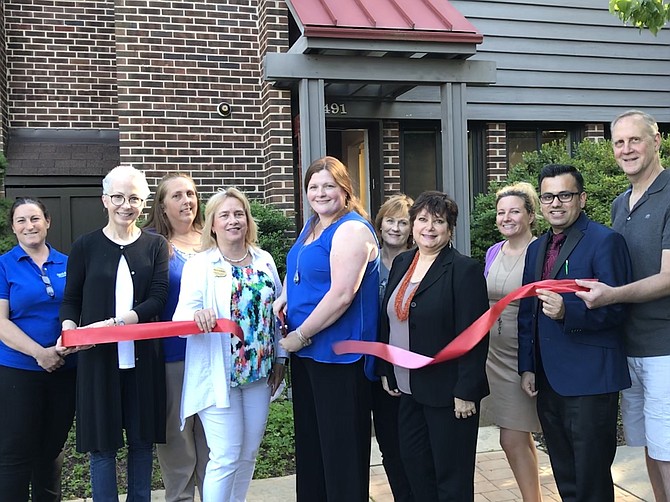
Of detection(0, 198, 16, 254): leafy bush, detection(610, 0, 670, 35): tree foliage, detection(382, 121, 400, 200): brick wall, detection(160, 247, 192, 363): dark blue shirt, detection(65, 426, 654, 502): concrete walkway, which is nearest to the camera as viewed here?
detection(160, 247, 192, 363): dark blue shirt

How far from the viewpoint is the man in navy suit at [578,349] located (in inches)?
114

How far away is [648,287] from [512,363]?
92 cm

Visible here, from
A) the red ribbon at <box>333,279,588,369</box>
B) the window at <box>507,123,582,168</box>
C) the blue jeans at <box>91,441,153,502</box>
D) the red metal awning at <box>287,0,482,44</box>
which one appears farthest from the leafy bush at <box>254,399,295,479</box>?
the window at <box>507,123,582,168</box>

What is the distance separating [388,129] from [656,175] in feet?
17.4

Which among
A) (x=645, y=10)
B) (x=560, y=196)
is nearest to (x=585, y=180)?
(x=645, y=10)

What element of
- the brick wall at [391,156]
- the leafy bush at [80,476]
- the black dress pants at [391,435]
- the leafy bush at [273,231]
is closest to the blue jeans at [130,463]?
the leafy bush at [80,476]

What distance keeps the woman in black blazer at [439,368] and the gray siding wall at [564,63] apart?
5466 mm

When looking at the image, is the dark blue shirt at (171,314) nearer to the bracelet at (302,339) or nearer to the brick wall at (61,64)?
the bracelet at (302,339)

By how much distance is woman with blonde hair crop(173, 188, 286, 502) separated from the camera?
319cm

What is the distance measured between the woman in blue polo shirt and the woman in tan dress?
243cm

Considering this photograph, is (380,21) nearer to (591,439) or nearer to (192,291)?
(192,291)

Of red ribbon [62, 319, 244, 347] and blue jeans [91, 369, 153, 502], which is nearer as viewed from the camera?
red ribbon [62, 319, 244, 347]

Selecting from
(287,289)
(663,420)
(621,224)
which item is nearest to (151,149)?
(287,289)

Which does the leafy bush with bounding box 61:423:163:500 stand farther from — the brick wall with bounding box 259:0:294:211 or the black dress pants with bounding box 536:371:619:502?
the brick wall with bounding box 259:0:294:211
